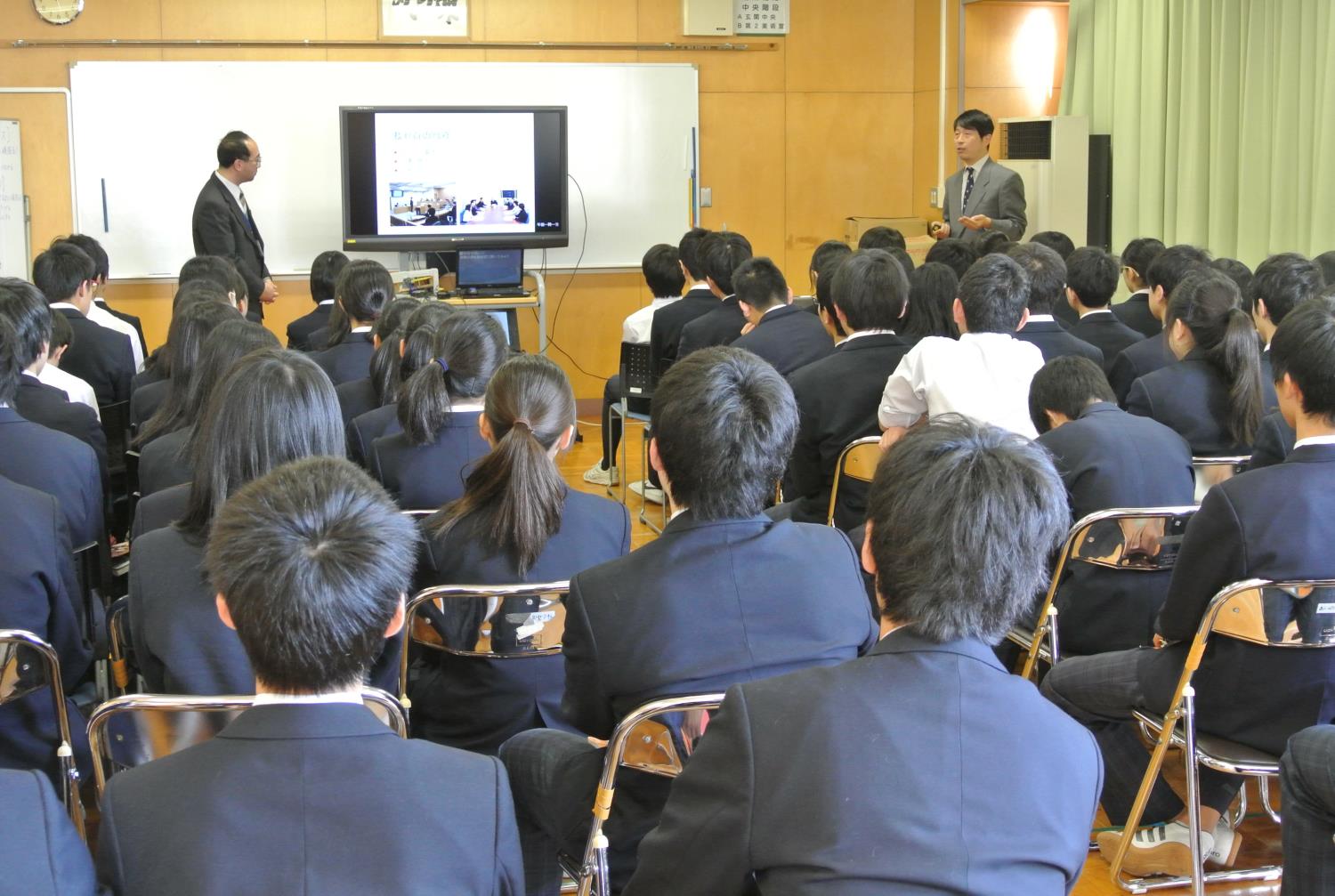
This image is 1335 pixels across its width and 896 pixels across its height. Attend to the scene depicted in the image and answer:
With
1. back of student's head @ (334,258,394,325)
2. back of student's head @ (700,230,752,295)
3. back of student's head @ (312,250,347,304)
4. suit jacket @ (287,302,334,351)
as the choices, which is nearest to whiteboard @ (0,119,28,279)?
suit jacket @ (287,302,334,351)

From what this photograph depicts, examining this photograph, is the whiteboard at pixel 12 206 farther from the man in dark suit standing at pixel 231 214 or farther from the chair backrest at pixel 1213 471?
the chair backrest at pixel 1213 471

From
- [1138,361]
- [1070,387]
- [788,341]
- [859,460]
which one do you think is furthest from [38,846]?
[788,341]

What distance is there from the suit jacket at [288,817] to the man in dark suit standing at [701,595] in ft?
1.91

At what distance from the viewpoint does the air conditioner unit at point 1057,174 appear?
24.0 feet

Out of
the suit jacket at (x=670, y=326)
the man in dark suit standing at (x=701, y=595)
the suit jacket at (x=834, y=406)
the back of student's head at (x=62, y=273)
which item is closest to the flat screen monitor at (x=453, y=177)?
the suit jacket at (x=670, y=326)

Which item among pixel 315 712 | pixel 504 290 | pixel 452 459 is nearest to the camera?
pixel 315 712

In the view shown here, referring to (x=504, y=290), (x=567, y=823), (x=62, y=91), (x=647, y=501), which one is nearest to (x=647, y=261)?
(x=647, y=501)

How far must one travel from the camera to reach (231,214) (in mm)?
6629

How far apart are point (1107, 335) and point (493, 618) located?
3.14m

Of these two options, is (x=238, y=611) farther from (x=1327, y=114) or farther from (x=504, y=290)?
(x=504, y=290)

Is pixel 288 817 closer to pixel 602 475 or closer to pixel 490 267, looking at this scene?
pixel 602 475

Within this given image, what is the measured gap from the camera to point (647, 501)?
6031 millimetres

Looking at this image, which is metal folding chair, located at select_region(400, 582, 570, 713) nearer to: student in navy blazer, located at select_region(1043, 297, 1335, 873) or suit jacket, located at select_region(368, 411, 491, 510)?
suit jacket, located at select_region(368, 411, 491, 510)

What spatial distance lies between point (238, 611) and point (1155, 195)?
6627 millimetres
